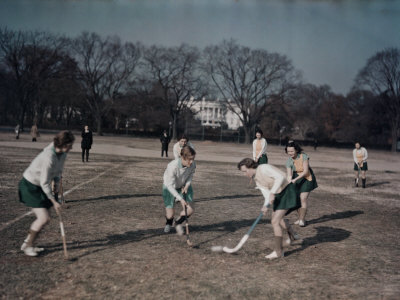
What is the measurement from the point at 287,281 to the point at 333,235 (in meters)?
2.69

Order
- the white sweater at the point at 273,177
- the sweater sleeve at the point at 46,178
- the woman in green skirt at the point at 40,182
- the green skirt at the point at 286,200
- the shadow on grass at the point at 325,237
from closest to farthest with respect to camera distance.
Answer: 1. the sweater sleeve at the point at 46,178
2. the woman in green skirt at the point at 40,182
3. the white sweater at the point at 273,177
4. the green skirt at the point at 286,200
5. the shadow on grass at the point at 325,237

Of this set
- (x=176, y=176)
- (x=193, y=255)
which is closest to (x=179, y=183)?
(x=176, y=176)

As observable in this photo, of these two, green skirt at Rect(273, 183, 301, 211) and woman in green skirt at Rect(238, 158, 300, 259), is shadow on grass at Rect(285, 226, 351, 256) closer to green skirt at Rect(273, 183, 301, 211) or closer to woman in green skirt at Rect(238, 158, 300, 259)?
woman in green skirt at Rect(238, 158, 300, 259)

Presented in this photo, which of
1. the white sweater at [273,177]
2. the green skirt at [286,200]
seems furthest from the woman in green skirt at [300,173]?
the white sweater at [273,177]

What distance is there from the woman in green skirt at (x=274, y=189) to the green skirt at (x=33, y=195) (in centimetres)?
255

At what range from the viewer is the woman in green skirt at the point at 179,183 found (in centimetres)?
558

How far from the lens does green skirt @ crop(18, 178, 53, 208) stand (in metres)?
4.63

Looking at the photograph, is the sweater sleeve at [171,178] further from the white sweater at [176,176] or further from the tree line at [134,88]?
the tree line at [134,88]

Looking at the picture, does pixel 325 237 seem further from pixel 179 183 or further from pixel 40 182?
pixel 40 182

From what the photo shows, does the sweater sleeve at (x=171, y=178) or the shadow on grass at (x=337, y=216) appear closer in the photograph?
the sweater sleeve at (x=171, y=178)

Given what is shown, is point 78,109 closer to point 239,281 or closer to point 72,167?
point 72,167

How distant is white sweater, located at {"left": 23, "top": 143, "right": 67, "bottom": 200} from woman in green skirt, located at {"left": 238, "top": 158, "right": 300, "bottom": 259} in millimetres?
2373

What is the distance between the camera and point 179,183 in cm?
609

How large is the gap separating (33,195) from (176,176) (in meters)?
2.13
